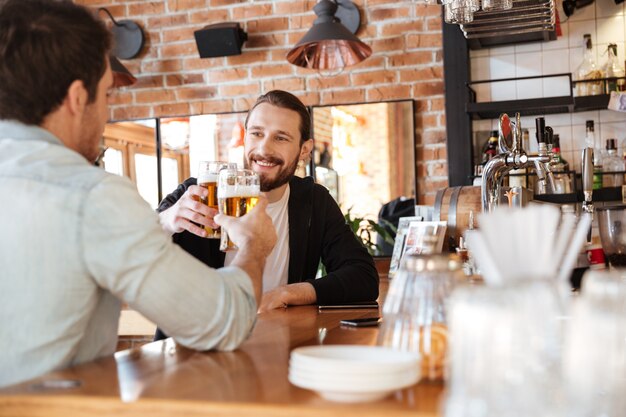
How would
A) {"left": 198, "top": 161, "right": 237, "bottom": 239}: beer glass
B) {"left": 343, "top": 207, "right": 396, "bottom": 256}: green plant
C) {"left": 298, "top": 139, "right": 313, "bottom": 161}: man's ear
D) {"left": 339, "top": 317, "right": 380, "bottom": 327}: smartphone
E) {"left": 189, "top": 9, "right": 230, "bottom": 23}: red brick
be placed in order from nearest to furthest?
{"left": 339, "top": 317, "right": 380, "bottom": 327}: smartphone → {"left": 198, "top": 161, "right": 237, "bottom": 239}: beer glass → {"left": 298, "top": 139, "right": 313, "bottom": 161}: man's ear → {"left": 343, "top": 207, "right": 396, "bottom": 256}: green plant → {"left": 189, "top": 9, "right": 230, "bottom": 23}: red brick

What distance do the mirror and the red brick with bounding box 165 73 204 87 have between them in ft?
2.41

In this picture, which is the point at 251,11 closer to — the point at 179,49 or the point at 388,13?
the point at 179,49

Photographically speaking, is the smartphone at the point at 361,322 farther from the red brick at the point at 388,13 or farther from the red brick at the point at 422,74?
the red brick at the point at 388,13

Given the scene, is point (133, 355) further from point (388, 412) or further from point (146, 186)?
point (146, 186)

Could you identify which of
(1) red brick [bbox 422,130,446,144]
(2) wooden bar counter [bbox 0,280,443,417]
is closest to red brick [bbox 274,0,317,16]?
(1) red brick [bbox 422,130,446,144]

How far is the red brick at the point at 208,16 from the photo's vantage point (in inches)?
180

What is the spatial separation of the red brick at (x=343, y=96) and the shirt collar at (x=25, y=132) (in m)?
3.19

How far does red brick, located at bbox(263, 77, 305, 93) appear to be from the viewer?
4.41m

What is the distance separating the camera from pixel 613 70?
12.8 feet

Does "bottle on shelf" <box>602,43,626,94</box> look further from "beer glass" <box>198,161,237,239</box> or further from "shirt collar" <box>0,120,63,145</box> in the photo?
"shirt collar" <box>0,120,63,145</box>

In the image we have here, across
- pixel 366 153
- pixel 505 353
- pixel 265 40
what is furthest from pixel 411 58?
pixel 505 353

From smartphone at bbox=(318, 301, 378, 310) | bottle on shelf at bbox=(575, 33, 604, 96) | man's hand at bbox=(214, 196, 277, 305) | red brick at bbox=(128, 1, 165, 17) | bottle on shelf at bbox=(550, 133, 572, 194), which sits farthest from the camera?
red brick at bbox=(128, 1, 165, 17)

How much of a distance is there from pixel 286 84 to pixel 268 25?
0.36m

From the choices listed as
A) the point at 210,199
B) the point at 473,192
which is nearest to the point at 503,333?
the point at 210,199
